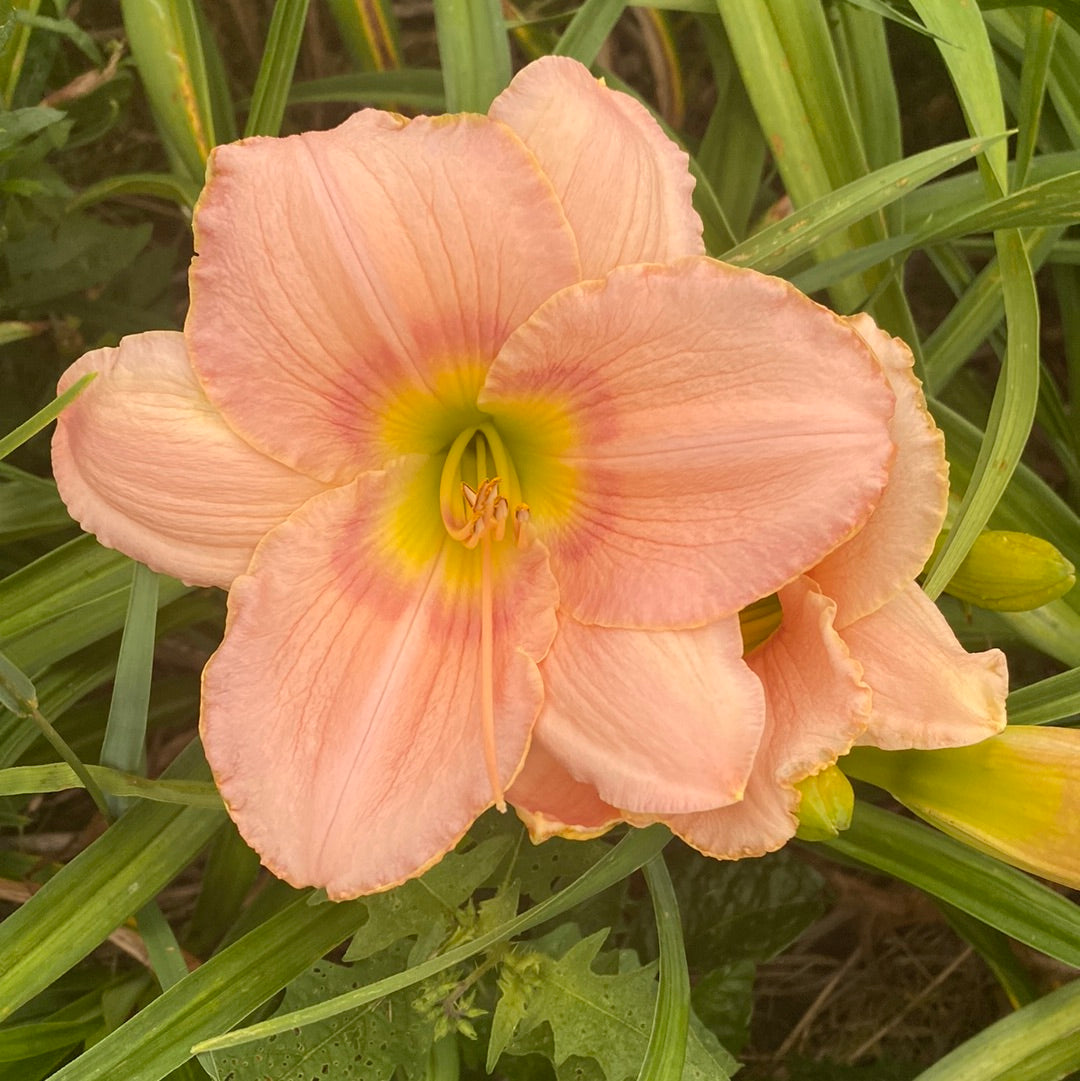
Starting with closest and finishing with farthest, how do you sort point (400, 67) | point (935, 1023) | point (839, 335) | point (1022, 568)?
1. point (839, 335)
2. point (1022, 568)
3. point (400, 67)
4. point (935, 1023)

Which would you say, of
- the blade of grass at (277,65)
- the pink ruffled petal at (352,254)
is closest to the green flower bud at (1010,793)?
the pink ruffled petal at (352,254)

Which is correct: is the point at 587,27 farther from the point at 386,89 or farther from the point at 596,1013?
the point at 596,1013

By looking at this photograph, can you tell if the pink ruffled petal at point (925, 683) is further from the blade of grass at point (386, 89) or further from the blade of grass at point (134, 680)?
the blade of grass at point (386, 89)

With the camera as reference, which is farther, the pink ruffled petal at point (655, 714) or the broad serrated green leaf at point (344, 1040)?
the broad serrated green leaf at point (344, 1040)

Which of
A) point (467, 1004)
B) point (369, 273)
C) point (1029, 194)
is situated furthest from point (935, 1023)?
point (369, 273)

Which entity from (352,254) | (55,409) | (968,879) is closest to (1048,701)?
(968,879)

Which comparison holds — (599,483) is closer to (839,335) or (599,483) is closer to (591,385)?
(591,385)

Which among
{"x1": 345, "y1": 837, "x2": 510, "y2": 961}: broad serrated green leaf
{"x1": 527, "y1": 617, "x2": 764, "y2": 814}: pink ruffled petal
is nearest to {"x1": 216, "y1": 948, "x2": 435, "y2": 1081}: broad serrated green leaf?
{"x1": 345, "y1": 837, "x2": 510, "y2": 961}: broad serrated green leaf
